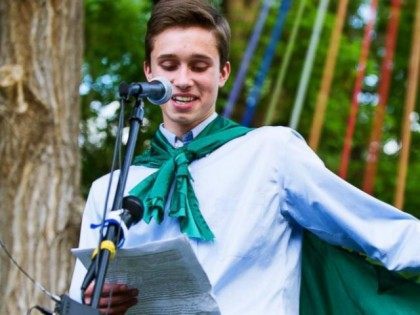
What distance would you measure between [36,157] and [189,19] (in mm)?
2742

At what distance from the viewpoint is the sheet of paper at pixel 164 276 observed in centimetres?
264

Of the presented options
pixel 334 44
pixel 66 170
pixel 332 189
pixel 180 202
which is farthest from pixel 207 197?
pixel 334 44

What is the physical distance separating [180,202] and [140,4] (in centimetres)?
736

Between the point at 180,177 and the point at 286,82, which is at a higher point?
the point at 286,82

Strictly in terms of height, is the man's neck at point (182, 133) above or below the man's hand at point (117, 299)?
above

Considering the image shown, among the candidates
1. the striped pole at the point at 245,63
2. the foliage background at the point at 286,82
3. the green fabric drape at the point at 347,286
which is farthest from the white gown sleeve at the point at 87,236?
the striped pole at the point at 245,63

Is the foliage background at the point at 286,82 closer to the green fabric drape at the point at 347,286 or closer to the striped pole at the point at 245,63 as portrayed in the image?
the striped pole at the point at 245,63

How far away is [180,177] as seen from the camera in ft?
9.49

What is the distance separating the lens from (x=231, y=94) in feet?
31.5

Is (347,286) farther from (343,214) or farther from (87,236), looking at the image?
(87,236)

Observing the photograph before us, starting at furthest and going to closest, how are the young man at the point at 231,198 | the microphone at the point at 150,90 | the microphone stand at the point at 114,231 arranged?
the young man at the point at 231,198
the microphone at the point at 150,90
the microphone stand at the point at 114,231

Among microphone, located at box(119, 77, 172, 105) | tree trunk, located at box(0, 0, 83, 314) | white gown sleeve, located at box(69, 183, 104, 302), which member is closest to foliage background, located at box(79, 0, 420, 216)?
tree trunk, located at box(0, 0, 83, 314)

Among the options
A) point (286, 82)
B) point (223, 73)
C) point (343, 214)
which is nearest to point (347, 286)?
point (343, 214)

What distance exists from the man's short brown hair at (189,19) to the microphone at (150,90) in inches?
14.1
